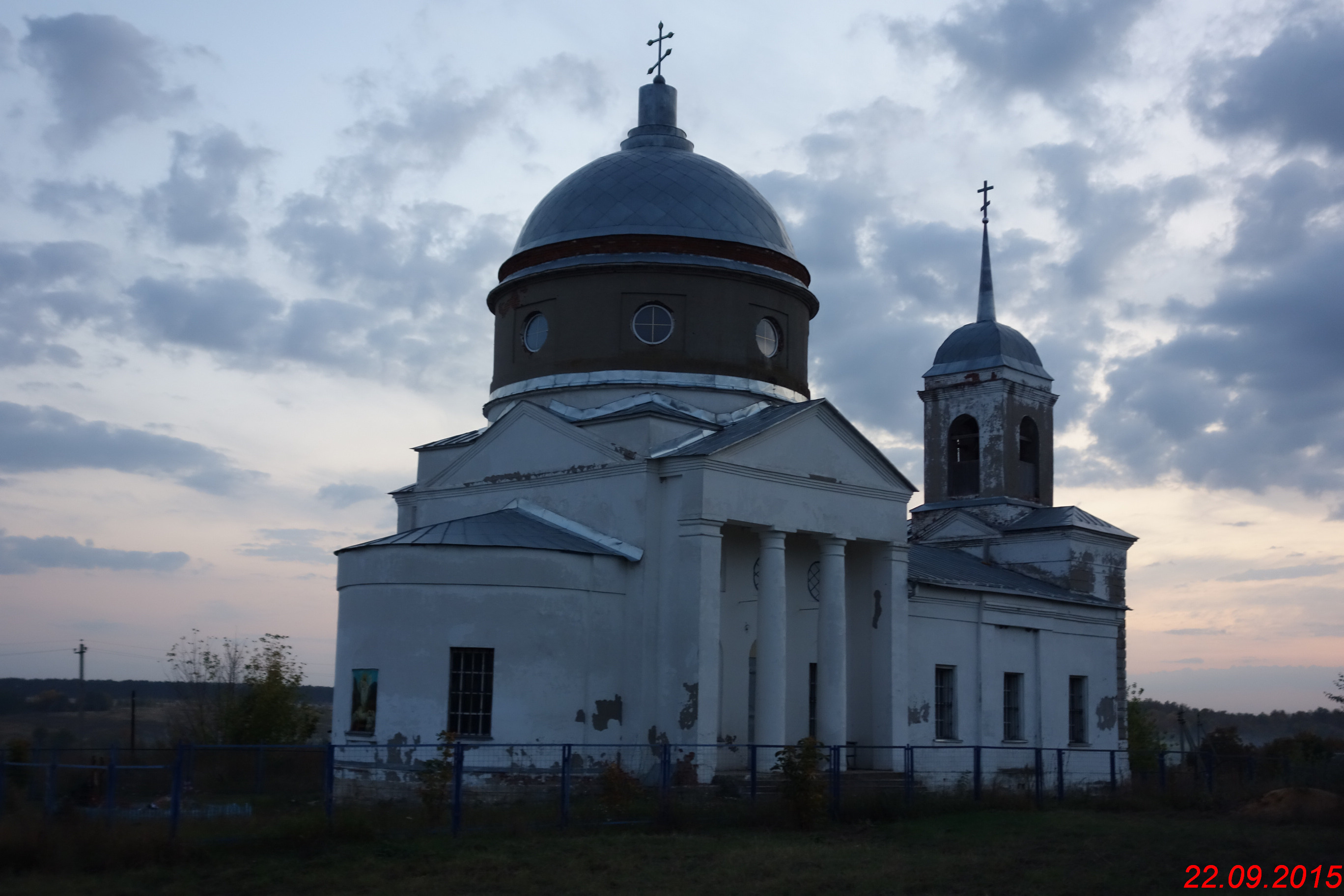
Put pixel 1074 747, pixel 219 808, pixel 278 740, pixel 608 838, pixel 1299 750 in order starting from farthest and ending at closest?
pixel 1299 750 < pixel 1074 747 < pixel 278 740 < pixel 219 808 < pixel 608 838

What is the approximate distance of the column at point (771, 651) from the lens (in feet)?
66.9

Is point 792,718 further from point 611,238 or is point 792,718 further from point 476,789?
point 611,238

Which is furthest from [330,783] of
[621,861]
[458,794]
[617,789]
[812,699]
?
[812,699]

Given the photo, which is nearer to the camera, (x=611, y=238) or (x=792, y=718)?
(x=792, y=718)

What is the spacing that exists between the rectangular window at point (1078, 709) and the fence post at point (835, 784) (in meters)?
12.8

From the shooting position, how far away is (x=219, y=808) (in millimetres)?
16500

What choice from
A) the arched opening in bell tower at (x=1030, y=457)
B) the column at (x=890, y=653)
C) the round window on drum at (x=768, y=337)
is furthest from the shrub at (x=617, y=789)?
the arched opening in bell tower at (x=1030, y=457)

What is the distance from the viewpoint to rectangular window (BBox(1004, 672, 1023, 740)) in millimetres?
27016

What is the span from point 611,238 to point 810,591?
7477mm

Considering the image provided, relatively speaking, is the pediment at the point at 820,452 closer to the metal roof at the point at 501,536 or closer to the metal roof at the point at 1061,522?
the metal roof at the point at 501,536

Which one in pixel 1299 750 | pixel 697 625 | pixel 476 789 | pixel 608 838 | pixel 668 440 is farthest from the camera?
pixel 1299 750

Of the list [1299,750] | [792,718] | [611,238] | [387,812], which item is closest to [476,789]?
[387,812]

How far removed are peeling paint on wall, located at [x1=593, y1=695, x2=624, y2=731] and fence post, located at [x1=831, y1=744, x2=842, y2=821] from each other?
3.76 m

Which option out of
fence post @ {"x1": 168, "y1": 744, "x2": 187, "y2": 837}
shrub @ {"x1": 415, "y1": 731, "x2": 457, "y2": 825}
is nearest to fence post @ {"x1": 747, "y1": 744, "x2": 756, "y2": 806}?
shrub @ {"x1": 415, "y1": 731, "x2": 457, "y2": 825}
